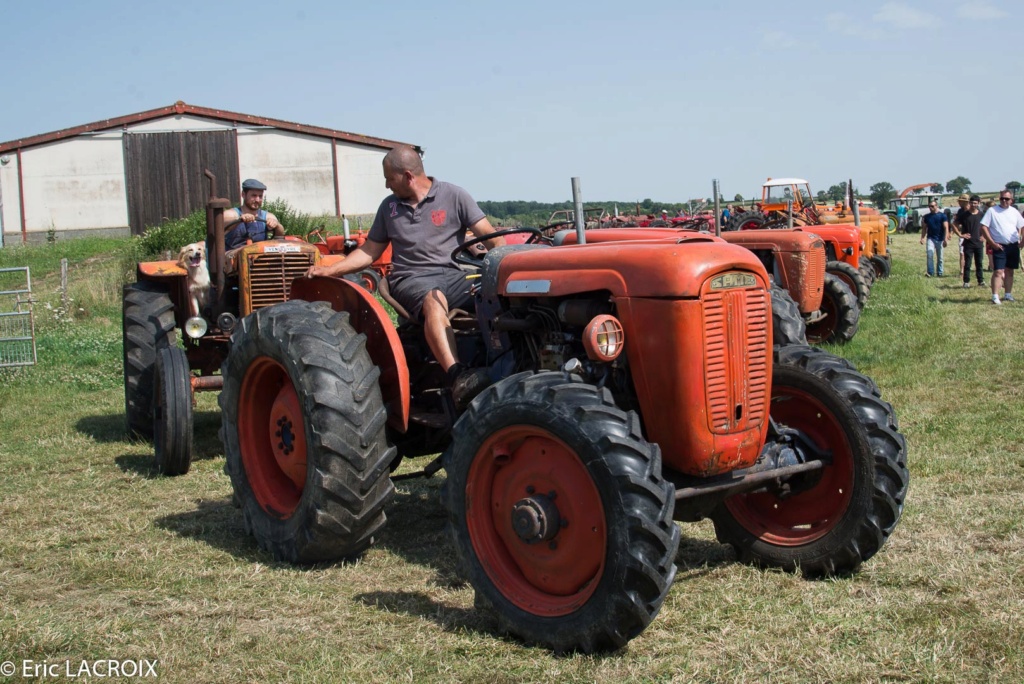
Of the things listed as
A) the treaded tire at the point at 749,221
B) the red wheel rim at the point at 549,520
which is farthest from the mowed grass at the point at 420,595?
the treaded tire at the point at 749,221

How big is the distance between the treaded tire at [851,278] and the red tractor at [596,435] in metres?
9.05

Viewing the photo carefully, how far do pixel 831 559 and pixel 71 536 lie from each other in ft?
12.5

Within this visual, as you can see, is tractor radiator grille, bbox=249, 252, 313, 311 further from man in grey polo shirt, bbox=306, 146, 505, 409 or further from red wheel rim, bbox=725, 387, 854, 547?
red wheel rim, bbox=725, 387, 854, 547

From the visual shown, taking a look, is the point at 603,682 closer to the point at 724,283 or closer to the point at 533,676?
the point at 533,676

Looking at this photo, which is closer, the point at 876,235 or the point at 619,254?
the point at 619,254

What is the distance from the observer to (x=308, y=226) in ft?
77.7

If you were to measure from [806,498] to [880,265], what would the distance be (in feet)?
51.4

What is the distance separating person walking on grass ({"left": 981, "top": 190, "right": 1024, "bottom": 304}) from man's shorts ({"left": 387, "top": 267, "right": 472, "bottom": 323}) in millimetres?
12096

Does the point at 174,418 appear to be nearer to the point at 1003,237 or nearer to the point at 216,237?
the point at 216,237

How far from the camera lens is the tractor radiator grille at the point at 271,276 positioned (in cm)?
766

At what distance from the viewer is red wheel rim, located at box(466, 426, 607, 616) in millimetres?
3699

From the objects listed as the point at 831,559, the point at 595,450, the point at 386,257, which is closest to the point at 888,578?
the point at 831,559

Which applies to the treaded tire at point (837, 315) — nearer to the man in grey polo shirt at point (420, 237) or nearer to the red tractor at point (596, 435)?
the man in grey polo shirt at point (420, 237)

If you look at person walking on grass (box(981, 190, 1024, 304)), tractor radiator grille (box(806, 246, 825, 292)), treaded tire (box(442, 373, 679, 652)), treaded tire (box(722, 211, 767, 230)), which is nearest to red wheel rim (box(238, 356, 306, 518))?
treaded tire (box(442, 373, 679, 652))
